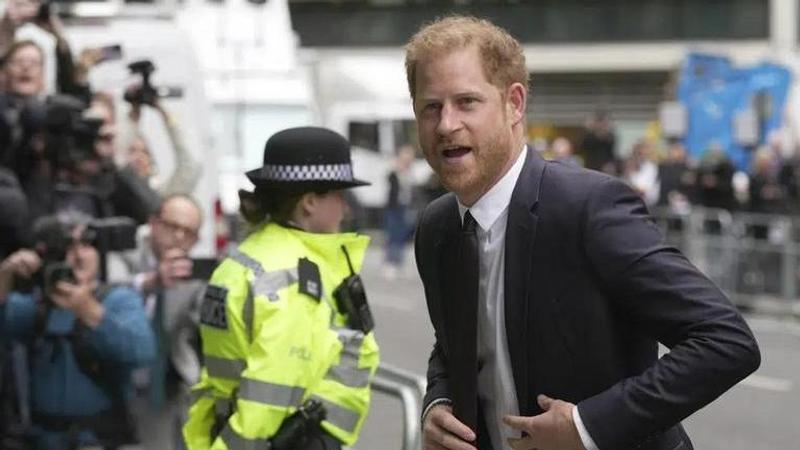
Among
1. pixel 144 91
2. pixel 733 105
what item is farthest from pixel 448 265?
pixel 733 105

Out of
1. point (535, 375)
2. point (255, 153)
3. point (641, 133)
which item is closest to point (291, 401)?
point (535, 375)

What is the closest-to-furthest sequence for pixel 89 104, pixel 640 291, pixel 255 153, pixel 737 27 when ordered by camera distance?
pixel 640 291 < pixel 89 104 < pixel 255 153 < pixel 737 27

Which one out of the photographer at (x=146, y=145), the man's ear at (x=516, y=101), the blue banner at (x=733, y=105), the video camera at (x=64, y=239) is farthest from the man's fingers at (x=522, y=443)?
the blue banner at (x=733, y=105)

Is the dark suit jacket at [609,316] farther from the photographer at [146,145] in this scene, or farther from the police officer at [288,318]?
the photographer at [146,145]

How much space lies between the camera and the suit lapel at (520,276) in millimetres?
3914

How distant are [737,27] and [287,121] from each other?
31236mm

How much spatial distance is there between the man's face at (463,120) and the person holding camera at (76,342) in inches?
164

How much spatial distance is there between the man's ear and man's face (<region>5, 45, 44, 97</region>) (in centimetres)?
591

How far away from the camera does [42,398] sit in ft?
27.2

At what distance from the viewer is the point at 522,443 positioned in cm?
391

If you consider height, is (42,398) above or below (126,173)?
below

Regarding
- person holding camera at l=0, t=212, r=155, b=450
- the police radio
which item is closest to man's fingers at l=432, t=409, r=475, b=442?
the police radio

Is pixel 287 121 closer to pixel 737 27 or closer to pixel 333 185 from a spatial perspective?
pixel 333 185

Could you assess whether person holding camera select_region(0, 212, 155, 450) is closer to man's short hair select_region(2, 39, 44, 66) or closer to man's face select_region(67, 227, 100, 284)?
man's face select_region(67, 227, 100, 284)
